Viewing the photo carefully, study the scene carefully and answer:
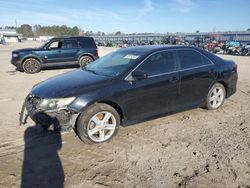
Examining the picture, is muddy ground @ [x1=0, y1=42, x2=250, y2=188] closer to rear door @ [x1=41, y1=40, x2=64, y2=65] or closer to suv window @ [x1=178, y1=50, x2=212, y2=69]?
suv window @ [x1=178, y1=50, x2=212, y2=69]

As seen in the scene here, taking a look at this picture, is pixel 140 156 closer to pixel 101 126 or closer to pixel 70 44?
pixel 101 126

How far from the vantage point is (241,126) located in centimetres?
526

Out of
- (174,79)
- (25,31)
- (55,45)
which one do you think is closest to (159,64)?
(174,79)

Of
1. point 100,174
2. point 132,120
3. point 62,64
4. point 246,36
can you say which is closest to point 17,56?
point 62,64

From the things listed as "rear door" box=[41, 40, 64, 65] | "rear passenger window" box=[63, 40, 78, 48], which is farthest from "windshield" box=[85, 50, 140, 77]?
"rear passenger window" box=[63, 40, 78, 48]

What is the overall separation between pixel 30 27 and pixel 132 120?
17766cm

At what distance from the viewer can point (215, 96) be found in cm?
617

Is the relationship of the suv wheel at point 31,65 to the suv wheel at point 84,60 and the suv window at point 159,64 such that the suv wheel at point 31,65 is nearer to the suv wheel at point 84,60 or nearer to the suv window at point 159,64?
the suv wheel at point 84,60

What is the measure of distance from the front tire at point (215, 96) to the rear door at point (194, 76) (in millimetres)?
195

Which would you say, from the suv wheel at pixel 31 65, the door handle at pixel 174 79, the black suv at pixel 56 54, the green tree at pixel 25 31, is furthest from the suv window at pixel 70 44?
the green tree at pixel 25 31

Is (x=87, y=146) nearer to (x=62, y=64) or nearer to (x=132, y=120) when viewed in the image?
(x=132, y=120)

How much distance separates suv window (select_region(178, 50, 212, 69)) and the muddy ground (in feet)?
3.80

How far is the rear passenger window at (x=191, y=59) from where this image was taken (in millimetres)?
5492

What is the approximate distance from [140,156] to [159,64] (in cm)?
196
